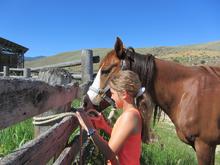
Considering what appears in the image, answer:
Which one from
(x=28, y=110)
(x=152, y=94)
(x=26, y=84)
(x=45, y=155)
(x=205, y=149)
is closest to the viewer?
(x=26, y=84)

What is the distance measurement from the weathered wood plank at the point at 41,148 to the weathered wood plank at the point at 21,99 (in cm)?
15

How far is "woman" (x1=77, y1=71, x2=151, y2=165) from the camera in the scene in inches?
96.5

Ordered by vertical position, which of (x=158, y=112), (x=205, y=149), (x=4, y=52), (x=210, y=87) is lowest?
(x=205, y=149)

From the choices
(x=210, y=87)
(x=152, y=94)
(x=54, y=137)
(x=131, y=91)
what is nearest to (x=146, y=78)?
(x=152, y=94)

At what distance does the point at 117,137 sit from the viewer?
8.24 ft

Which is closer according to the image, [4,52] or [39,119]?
[39,119]

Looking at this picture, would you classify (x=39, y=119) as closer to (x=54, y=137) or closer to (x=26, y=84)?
(x=54, y=137)

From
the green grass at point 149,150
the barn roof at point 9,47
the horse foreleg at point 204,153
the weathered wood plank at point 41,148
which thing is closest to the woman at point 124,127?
the weathered wood plank at point 41,148

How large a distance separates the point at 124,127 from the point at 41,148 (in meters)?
0.64

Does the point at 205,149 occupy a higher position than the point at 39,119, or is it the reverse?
the point at 39,119

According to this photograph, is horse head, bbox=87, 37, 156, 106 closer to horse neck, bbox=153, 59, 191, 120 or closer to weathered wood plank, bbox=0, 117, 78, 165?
horse neck, bbox=153, 59, 191, 120

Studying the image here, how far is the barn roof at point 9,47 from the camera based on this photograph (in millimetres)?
30175

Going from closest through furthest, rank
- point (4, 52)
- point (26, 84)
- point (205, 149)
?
point (26, 84)
point (205, 149)
point (4, 52)

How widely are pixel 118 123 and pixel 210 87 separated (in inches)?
91.7
